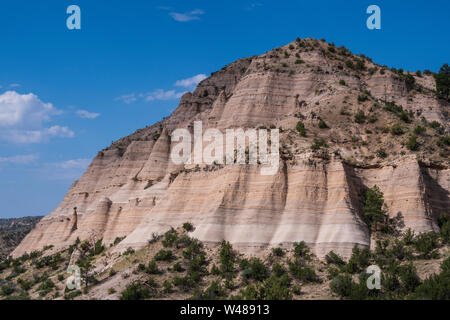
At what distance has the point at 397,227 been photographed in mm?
44844

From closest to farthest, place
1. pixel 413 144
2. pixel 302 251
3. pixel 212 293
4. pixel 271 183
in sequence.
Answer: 1. pixel 212 293
2. pixel 302 251
3. pixel 271 183
4. pixel 413 144

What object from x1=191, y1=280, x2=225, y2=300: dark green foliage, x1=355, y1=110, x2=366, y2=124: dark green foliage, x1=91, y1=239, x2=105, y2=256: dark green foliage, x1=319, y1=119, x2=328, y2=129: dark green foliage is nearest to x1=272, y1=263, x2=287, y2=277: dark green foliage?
x1=191, y1=280, x2=225, y2=300: dark green foliage

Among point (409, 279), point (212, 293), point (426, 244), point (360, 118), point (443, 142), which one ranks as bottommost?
point (212, 293)

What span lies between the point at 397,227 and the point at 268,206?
1073 cm

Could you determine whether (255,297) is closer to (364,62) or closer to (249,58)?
(364,62)

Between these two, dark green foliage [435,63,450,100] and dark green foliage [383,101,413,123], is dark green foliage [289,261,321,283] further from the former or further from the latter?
dark green foliage [435,63,450,100]

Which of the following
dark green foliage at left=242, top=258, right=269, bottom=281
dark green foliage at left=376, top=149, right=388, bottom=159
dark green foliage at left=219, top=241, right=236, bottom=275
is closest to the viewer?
dark green foliage at left=242, top=258, right=269, bottom=281

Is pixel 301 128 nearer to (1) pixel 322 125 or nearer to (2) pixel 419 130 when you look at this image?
(1) pixel 322 125

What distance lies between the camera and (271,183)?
47812 mm

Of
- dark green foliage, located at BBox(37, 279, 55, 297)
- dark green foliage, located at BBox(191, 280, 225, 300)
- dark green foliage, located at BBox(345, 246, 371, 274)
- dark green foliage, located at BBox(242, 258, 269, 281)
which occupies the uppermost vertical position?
dark green foliage, located at BBox(345, 246, 371, 274)

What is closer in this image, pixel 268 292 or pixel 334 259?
pixel 268 292

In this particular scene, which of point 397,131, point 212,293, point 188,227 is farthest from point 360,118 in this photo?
point 212,293

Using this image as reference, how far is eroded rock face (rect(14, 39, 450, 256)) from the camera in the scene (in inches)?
1783
